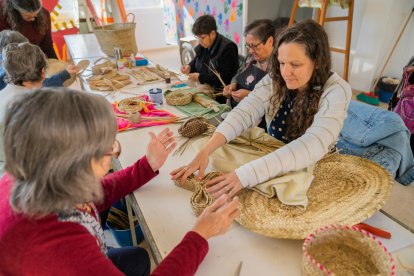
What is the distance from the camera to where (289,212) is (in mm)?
901

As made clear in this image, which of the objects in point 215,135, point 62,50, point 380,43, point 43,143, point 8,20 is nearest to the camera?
point 43,143

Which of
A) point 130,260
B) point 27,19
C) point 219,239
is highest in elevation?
point 27,19

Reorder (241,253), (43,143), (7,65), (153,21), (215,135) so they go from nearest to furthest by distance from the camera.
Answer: (43,143) → (241,253) → (215,135) → (7,65) → (153,21)

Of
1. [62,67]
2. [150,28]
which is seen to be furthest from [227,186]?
[150,28]

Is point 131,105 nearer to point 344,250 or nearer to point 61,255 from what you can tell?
point 61,255

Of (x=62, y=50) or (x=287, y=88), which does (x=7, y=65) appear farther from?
(x=62, y=50)

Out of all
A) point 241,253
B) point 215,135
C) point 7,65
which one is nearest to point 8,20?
point 7,65

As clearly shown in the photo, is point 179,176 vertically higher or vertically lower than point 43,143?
lower

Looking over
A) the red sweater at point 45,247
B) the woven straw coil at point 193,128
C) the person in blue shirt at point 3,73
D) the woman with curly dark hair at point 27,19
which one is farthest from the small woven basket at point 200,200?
the woman with curly dark hair at point 27,19

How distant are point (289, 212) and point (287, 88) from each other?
1.98ft

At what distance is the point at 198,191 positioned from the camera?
1002 millimetres

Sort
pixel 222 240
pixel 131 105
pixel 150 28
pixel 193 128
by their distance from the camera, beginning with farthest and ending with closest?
pixel 150 28
pixel 131 105
pixel 193 128
pixel 222 240

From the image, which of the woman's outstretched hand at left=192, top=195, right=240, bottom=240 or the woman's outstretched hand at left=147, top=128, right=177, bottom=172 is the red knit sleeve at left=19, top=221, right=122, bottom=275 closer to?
the woman's outstretched hand at left=192, top=195, right=240, bottom=240

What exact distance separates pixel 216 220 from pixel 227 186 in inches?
7.9
